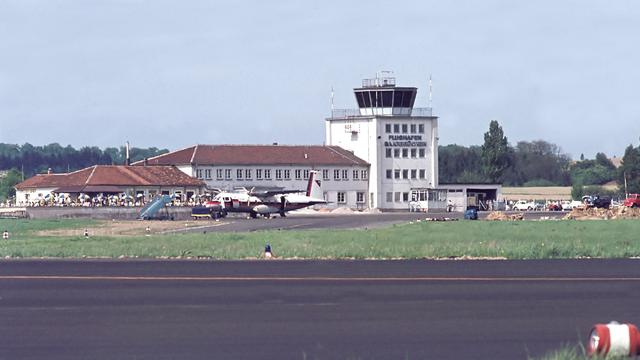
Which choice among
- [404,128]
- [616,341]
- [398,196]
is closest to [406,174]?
[398,196]

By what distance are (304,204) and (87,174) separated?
25.5 m

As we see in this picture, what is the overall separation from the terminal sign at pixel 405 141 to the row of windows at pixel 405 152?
59 cm

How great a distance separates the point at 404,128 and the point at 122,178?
30376 mm

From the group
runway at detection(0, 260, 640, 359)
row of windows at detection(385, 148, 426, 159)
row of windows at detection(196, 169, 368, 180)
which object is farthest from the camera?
row of windows at detection(385, 148, 426, 159)

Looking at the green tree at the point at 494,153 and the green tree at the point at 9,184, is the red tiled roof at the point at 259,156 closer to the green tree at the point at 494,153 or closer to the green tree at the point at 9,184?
the green tree at the point at 494,153

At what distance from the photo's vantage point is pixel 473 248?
141ft

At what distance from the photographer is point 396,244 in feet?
154

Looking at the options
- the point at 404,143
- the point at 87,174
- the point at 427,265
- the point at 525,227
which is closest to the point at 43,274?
the point at 427,265

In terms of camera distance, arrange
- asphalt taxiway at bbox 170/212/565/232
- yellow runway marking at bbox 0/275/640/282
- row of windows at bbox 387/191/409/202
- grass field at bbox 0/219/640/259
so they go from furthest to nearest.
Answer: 1. row of windows at bbox 387/191/409/202
2. asphalt taxiway at bbox 170/212/565/232
3. grass field at bbox 0/219/640/259
4. yellow runway marking at bbox 0/275/640/282

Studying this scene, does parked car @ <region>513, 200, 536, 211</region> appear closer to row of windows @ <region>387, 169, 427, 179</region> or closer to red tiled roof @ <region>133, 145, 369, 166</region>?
row of windows @ <region>387, 169, 427, 179</region>

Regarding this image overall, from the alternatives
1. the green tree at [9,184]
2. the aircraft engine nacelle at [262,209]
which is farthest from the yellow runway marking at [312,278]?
the green tree at [9,184]

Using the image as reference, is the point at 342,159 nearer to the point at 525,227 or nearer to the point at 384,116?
the point at 384,116

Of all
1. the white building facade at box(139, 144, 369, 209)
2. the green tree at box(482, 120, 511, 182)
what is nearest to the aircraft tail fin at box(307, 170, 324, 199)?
the white building facade at box(139, 144, 369, 209)

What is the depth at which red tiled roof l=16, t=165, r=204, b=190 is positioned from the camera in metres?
112
